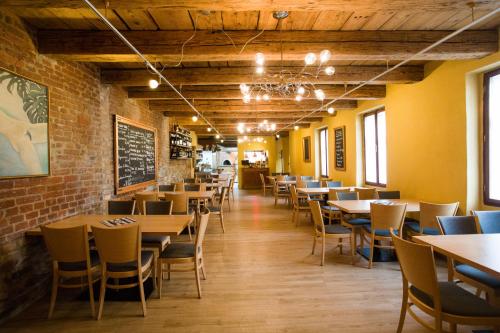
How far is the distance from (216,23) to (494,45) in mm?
3308

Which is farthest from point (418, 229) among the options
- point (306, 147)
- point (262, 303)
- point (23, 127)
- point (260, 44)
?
point (306, 147)

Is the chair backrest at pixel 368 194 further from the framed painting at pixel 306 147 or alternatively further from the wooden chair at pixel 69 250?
the framed painting at pixel 306 147

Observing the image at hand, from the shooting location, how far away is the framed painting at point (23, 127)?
2.85 meters

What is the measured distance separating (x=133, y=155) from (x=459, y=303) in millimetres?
5625

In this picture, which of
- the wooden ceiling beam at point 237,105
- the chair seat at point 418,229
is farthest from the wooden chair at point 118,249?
the wooden ceiling beam at point 237,105

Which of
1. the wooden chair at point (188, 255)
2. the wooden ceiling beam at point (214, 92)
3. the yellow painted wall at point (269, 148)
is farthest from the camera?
the yellow painted wall at point (269, 148)

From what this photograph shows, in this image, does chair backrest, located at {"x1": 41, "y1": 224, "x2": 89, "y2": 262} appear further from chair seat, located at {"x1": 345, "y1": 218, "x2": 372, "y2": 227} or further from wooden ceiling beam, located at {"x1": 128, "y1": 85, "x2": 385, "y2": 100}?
wooden ceiling beam, located at {"x1": 128, "y1": 85, "x2": 385, "y2": 100}

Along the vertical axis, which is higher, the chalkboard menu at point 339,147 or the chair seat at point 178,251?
the chalkboard menu at point 339,147

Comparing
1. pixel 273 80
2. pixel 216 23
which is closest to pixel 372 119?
pixel 273 80

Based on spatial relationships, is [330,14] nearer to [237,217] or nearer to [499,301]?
[499,301]

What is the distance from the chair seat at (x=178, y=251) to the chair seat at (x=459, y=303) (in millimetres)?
2136

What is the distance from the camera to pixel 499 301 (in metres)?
2.22

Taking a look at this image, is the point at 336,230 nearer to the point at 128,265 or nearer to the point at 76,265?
the point at 128,265

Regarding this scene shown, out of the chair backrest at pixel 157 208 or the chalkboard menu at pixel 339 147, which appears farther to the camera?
the chalkboard menu at pixel 339 147
